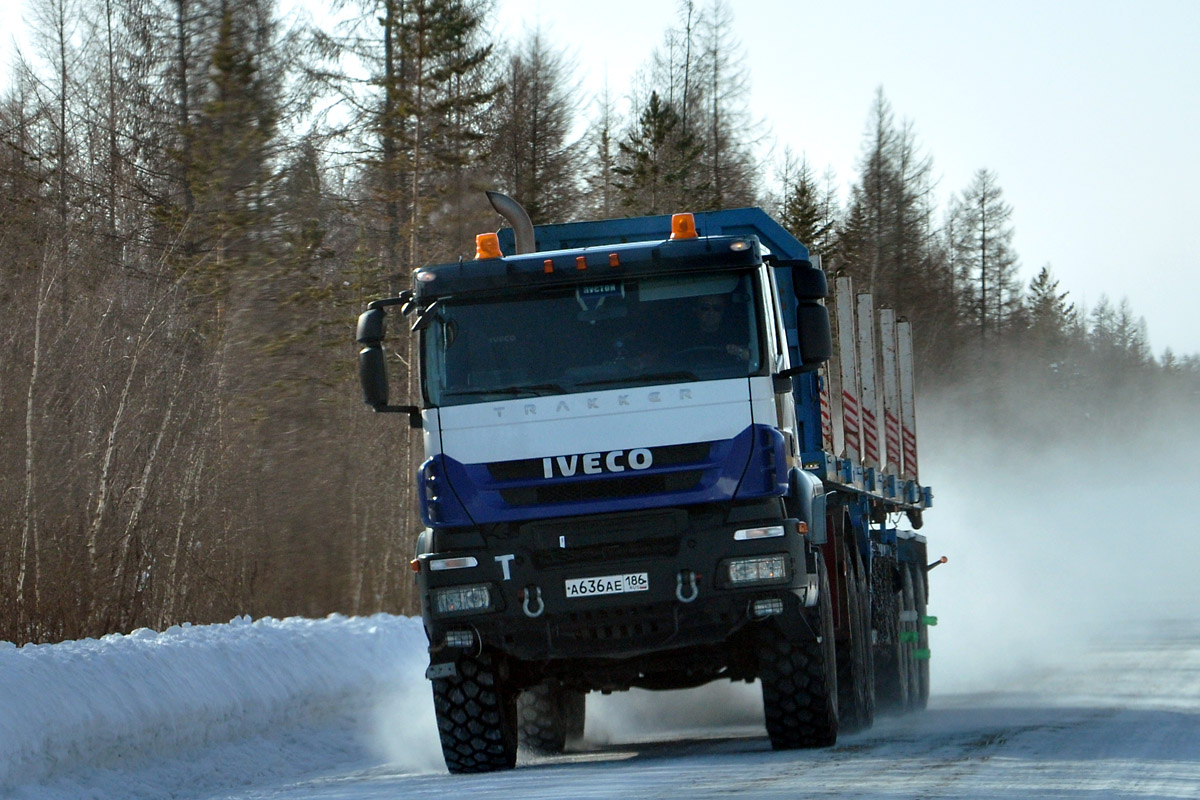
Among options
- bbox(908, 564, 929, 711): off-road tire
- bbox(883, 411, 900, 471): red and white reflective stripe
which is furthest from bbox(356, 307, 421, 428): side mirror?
bbox(883, 411, 900, 471): red and white reflective stripe

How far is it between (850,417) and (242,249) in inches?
551

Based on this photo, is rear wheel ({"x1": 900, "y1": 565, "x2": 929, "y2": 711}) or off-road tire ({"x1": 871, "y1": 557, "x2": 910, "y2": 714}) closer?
off-road tire ({"x1": 871, "y1": 557, "x2": 910, "y2": 714})

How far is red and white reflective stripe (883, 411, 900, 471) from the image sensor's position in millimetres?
14742

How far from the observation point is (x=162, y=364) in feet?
55.9

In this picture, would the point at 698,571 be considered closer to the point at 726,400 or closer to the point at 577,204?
the point at 726,400

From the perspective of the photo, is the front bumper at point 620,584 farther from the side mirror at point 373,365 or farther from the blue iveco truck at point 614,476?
the side mirror at point 373,365

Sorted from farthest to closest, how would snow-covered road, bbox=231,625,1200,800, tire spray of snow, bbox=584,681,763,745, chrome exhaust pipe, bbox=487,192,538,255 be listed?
tire spray of snow, bbox=584,681,763,745 < chrome exhaust pipe, bbox=487,192,538,255 < snow-covered road, bbox=231,625,1200,800

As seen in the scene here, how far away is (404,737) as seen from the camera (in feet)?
37.9

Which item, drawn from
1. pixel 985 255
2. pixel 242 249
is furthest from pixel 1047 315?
pixel 242 249

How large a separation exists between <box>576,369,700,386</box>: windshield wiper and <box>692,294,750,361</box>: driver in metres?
0.23

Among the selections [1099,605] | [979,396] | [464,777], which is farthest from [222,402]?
[979,396]

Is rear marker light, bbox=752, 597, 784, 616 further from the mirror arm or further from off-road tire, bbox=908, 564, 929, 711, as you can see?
off-road tire, bbox=908, 564, 929, 711

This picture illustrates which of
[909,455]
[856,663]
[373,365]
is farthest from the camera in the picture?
[909,455]

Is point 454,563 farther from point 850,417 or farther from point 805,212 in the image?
point 805,212
